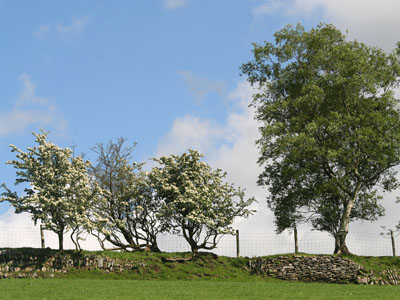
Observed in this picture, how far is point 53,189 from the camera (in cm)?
3522

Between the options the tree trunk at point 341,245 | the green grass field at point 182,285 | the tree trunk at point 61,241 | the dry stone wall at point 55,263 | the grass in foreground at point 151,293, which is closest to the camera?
the grass in foreground at point 151,293

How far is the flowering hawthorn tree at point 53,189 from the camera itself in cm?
3447

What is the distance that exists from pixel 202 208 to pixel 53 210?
38.0ft

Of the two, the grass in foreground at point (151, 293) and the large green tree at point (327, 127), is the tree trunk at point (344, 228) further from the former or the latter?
the grass in foreground at point (151, 293)

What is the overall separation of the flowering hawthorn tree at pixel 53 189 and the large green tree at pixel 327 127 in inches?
593

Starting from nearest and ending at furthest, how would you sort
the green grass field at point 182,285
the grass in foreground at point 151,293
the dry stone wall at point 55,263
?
1. the grass in foreground at point 151,293
2. the green grass field at point 182,285
3. the dry stone wall at point 55,263

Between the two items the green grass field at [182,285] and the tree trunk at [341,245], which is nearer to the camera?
the green grass field at [182,285]

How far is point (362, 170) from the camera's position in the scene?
40.9 meters

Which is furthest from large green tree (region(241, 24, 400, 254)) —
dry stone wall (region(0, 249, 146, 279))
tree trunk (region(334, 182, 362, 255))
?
dry stone wall (region(0, 249, 146, 279))

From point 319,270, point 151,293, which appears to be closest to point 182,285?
point 151,293

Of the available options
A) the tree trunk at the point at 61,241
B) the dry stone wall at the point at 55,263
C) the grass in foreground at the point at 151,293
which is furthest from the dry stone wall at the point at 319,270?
the tree trunk at the point at 61,241

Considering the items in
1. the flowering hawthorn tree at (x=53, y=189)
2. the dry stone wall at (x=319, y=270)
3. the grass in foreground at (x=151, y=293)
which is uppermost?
the flowering hawthorn tree at (x=53, y=189)

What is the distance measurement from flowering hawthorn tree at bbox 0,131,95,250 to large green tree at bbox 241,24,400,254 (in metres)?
15.1

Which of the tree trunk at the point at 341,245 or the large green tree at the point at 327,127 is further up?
the large green tree at the point at 327,127
